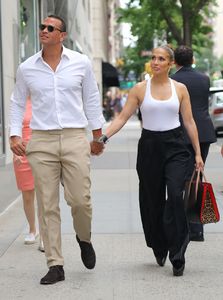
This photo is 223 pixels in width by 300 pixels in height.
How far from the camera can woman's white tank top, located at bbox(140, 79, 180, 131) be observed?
5.64 meters

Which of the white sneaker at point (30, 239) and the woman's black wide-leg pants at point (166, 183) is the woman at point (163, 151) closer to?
the woman's black wide-leg pants at point (166, 183)

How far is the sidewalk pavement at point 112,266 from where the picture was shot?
5.22 metres

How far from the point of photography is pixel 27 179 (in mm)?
6828

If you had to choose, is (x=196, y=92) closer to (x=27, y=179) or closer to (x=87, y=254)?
(x=27, y=179)

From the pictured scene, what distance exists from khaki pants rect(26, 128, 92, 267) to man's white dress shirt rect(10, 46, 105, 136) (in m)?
0.09

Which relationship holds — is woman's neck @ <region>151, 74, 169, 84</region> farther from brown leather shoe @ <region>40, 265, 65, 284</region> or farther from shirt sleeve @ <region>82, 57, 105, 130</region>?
brown leather shoe @ <region>40, 265, 65, 284</region>

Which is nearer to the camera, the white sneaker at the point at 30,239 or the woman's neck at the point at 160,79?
the woman's neck at the point at 160,79

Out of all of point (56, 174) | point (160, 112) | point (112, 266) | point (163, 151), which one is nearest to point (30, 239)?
point (112, 266)

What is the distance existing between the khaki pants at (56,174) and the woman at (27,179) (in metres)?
1.20

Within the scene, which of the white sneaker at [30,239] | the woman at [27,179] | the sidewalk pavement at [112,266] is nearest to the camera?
the sidewalk pavement at [112,266]

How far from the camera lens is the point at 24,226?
7902 millimetres

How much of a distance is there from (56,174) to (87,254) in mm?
718

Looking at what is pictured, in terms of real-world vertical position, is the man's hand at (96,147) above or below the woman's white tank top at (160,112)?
below

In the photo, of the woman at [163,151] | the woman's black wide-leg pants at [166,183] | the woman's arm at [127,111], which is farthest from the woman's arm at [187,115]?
the woman's arm at [127,111]
